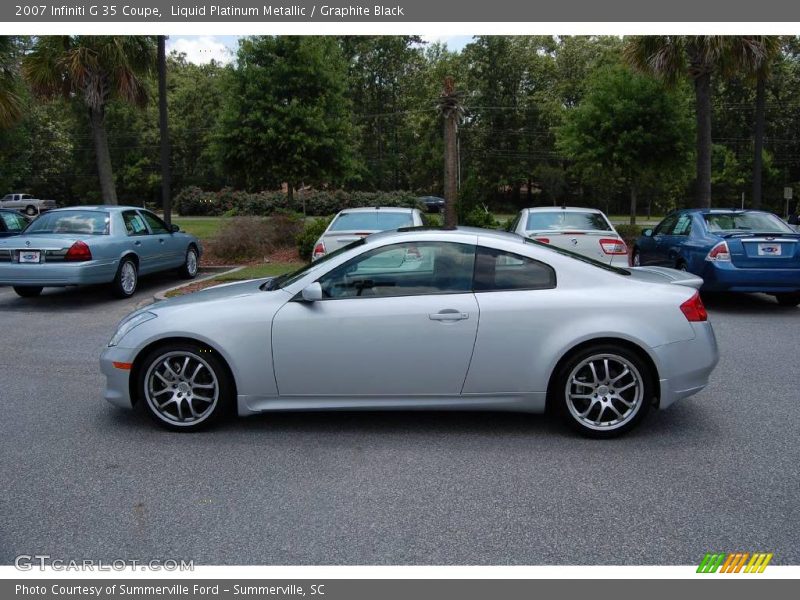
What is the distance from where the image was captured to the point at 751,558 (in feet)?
11.6

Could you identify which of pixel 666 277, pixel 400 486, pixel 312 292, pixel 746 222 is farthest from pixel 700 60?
pixel 400 486

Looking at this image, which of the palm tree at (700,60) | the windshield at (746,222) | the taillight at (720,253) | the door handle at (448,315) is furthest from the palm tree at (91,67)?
the door handle at (448,315)

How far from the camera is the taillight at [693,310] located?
17.0 ft

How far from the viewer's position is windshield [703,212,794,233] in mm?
10969

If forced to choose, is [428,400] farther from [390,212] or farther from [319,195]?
[319,195]

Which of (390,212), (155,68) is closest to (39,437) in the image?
(390,212)

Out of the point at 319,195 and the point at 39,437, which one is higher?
the point at 319,195

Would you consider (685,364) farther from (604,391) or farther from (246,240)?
(246,240)

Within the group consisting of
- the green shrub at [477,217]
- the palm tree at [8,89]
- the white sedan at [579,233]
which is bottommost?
the white sedan at [579,233]

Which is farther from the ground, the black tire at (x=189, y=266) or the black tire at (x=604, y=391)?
the black tire at (x=189, y=266)

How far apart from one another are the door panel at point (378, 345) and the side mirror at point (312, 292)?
0.44ft

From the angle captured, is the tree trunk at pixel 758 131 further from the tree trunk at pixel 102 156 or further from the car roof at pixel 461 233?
the tree trunk at pixel 102 156

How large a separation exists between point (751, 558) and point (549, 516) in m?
0.99

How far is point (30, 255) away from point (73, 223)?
104 centimetres
